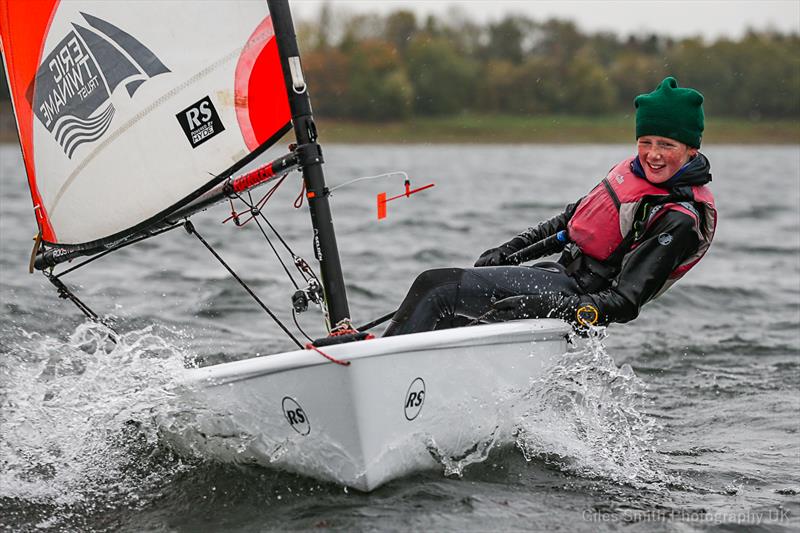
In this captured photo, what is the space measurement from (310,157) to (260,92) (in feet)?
1.01

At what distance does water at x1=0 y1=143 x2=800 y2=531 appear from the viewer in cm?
312

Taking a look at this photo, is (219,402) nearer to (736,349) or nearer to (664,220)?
(664,220)

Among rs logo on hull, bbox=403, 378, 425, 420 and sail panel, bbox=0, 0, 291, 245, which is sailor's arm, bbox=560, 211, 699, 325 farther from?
sail panel, bbox=0, 0, 291, 245

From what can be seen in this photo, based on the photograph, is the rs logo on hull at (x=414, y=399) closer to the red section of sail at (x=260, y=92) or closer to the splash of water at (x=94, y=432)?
the splash of water at (x=94, y=432)

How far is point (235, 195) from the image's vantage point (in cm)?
341

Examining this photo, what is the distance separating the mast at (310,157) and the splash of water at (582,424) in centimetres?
82

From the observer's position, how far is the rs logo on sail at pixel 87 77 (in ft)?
11.3

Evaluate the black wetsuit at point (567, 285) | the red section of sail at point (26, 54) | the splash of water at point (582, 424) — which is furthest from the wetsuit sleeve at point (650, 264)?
the red section of sail at point (26, 54)

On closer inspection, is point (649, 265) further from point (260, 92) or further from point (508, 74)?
point (508, 74)

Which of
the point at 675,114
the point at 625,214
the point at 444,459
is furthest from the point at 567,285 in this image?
the point at 444,459

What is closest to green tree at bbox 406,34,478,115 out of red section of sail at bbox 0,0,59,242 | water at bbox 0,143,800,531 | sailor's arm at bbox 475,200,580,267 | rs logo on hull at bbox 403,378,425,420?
water at bbox 0,143,800,531

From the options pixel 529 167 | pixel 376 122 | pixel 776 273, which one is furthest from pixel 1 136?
pixel 776 273

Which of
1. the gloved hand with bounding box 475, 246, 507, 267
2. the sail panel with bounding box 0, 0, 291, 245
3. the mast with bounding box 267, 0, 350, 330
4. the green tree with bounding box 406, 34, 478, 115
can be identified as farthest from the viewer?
the green tree with bounding box 406, 34, 478, 115

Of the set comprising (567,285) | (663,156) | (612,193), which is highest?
(663,156)
